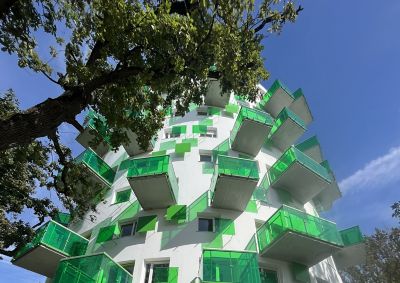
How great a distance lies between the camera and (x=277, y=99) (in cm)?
2455

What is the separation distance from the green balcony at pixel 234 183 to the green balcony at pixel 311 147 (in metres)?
9.30

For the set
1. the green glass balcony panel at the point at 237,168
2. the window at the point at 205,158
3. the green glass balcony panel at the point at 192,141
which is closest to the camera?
the green glass balcony panel at the point at 237,168

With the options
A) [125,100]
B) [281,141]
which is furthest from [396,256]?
[125,100]

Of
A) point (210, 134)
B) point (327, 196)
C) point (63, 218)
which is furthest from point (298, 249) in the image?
point (63, 218)

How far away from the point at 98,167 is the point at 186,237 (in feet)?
24.5

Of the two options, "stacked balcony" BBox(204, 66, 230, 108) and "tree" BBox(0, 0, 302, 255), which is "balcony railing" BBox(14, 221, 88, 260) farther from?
"stacked balcony" BBox(204, 66, 230, 108)

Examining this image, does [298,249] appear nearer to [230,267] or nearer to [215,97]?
[230,267]

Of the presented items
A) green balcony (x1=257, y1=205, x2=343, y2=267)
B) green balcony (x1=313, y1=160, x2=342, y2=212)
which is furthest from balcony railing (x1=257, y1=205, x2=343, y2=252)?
green balcony (x1=313, y1=160, x2=342, y2=212)

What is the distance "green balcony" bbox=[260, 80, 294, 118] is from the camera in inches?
961

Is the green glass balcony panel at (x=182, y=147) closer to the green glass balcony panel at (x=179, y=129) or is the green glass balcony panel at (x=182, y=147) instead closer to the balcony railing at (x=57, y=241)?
the green glass balcony panel at (x=179, y=129)

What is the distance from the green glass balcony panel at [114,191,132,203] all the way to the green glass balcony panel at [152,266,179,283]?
4.91 m

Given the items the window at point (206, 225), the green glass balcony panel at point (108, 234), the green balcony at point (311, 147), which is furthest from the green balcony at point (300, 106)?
the green glass balcony panel at point (108, 234)

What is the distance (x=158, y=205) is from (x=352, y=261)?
11.7m

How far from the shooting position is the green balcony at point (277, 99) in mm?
24406
